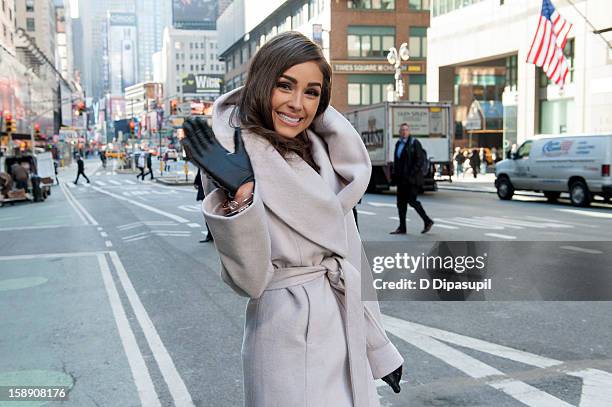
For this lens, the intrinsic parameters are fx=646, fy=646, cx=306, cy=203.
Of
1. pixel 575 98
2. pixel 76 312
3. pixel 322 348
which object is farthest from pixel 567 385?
pixel 575 98

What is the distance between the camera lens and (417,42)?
6012 cm

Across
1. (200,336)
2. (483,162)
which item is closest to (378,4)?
(483,162)

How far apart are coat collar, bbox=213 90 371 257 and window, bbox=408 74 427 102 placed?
59.9 m

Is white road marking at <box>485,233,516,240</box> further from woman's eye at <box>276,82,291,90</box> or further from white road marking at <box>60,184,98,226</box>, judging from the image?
woman's eye at <box>276,82,291,90</box>

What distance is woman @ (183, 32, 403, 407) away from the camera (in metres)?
1.84

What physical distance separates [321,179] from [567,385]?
10.6ft

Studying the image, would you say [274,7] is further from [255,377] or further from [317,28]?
[255,377]

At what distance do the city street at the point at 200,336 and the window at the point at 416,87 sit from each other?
50.7 m

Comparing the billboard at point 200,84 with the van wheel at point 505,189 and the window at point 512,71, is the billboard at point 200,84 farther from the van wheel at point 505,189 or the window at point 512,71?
the van wheel at point 505,189

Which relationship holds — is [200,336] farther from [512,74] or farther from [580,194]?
[512,74]

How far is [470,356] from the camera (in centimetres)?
508

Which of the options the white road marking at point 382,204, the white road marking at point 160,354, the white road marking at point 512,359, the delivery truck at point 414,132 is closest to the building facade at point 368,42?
the delivery truck at point 414,132

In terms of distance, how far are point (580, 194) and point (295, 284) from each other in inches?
708

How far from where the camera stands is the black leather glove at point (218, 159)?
1.82m
